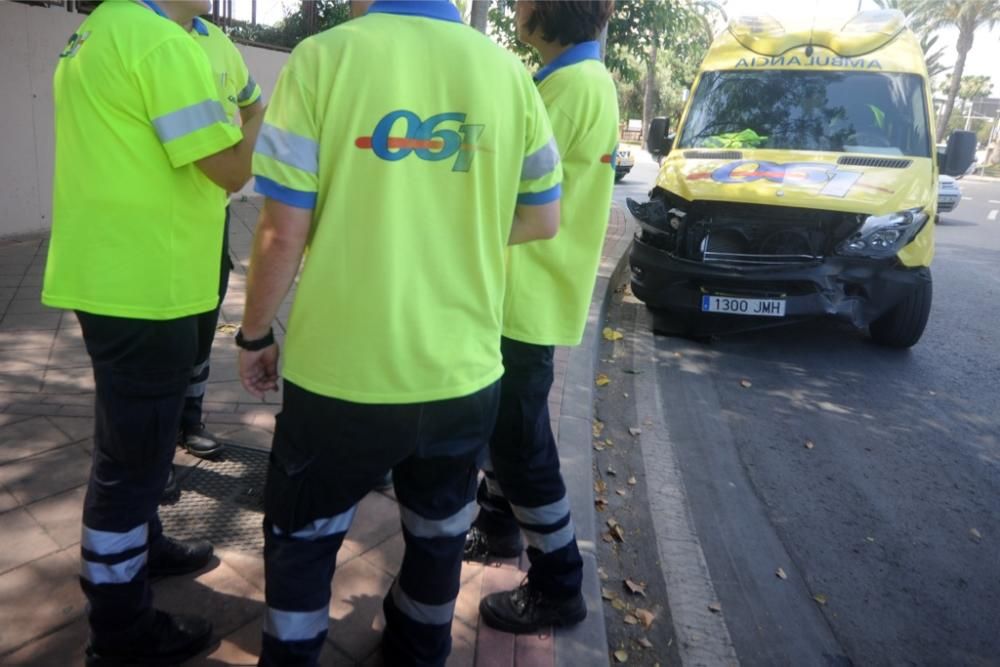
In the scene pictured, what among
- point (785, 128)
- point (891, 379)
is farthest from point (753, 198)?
point (891, 379)

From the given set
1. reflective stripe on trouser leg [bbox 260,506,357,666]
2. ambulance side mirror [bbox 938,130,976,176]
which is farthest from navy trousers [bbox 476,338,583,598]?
ambulance side mirror [bbox 938,130,976,176]

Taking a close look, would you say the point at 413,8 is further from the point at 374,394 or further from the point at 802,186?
the point at 802,186

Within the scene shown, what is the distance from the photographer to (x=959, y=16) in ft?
133

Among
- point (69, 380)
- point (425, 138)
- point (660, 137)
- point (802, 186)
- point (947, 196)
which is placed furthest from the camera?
point (947, 196)

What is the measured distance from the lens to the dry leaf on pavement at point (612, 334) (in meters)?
6.41

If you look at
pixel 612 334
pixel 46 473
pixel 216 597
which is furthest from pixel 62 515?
pixel 612 334

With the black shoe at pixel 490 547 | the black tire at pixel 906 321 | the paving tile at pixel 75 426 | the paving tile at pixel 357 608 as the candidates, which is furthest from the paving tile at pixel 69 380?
the black tire at pixel 906 321

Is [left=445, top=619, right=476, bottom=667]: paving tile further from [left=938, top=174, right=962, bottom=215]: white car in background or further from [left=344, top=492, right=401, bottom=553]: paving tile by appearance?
[left=938, top=174, right=962, bottom=215]: white car in background

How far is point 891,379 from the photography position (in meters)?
5.58

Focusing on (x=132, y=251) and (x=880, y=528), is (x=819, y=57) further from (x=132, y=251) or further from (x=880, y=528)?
(x=132, y=251)

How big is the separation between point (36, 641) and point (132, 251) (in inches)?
46.2

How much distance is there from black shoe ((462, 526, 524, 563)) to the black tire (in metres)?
4.21

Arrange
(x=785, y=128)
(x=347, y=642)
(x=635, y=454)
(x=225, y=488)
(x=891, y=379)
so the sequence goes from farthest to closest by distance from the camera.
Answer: (x=785, y=128)
(x=891, y=379)
(x=635, y=454)
(x=225, y=488)
(x=347, y=642)

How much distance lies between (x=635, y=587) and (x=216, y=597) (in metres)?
1.56
